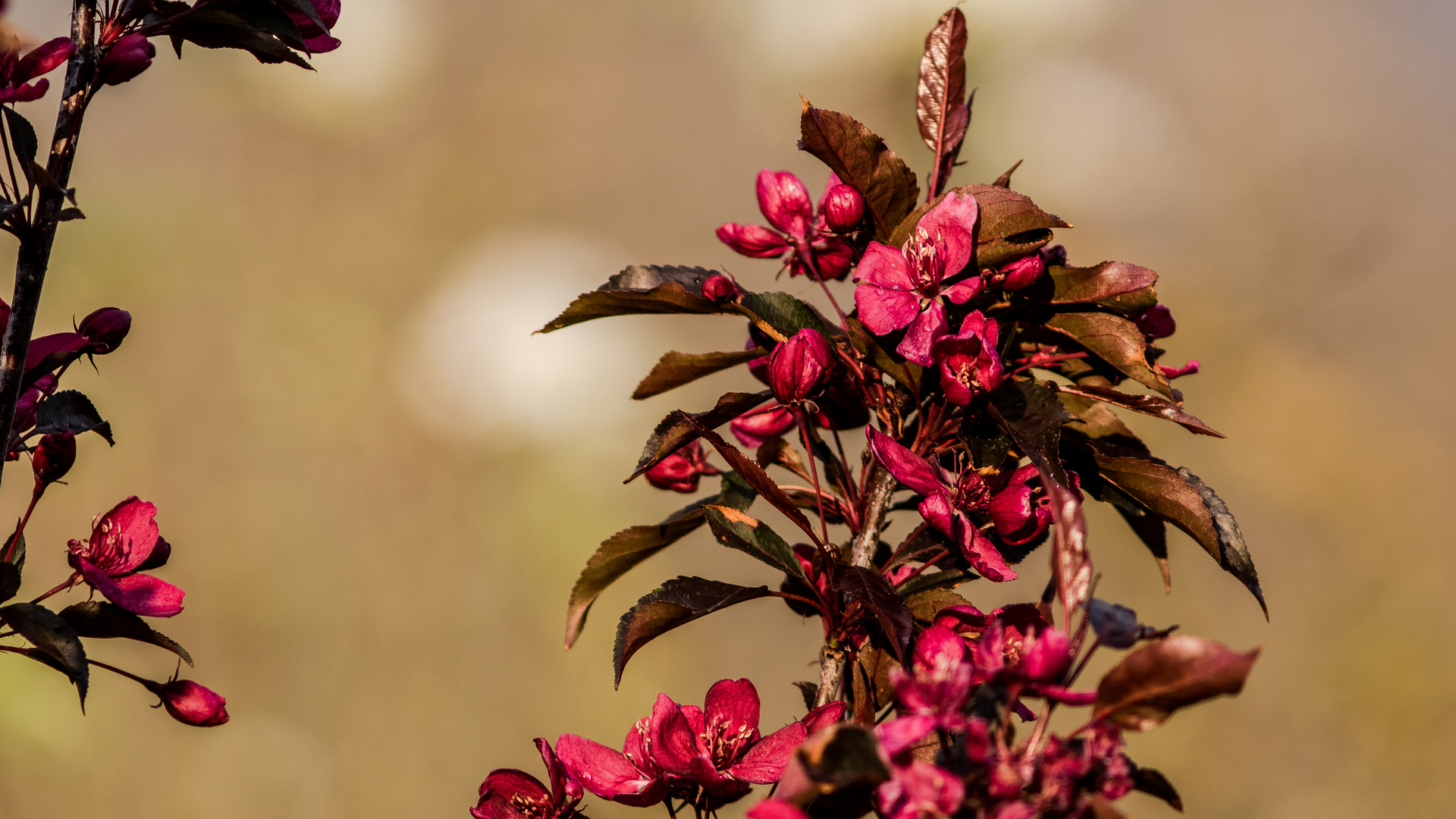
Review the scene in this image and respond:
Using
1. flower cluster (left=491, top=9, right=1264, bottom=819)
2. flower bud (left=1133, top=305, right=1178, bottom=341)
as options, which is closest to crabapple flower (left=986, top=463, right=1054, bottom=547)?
flower cluster (left=491, top=9, right=1264, bottom=819)

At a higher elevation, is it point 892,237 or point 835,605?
point 892,237

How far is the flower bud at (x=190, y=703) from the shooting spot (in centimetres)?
77

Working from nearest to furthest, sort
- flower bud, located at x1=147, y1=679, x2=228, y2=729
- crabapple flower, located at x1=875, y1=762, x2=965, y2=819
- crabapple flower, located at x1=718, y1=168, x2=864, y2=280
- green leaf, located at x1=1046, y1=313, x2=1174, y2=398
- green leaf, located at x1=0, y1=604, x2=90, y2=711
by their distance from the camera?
crabapple flower, located at x1=875, y1=762, x2=965, y2=819
green leaf, located at x1=0, y1=604, x2=90, y2=711
flower bud, located at x1=147, y1=679, x2=228, y2=729
green leaf, located at x1=1046, y1=313, x2=1174, y2=398
crabapple flower, located at x1=718, y1=168, x2=864, y2=280

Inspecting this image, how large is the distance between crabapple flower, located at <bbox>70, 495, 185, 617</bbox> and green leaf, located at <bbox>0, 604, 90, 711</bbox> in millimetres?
83

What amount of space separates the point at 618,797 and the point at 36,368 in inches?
21.1

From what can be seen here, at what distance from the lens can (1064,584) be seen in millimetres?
542

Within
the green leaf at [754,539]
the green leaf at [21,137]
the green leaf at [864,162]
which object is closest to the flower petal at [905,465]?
the green leaf at [754,539]

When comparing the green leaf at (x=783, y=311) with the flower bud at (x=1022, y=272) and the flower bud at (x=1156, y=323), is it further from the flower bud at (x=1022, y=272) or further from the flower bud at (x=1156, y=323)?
the flower bud at (x=1156, y=323)

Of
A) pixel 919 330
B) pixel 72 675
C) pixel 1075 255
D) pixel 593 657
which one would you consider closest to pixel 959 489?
pixel 919 330

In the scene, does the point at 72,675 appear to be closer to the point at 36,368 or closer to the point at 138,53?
the point at 36,368

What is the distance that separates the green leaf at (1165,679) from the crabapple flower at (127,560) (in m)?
0.65

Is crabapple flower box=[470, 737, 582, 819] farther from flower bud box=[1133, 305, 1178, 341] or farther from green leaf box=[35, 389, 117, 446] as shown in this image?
flower bud box=[1133, 305, 1178, 341]

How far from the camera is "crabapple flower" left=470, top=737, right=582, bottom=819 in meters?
0.83

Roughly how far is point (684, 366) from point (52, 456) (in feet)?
1.69
